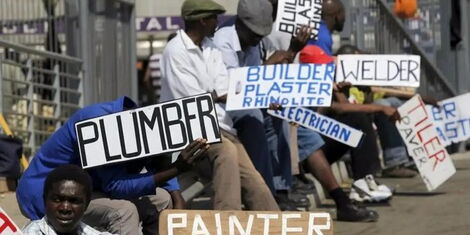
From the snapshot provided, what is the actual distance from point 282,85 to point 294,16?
1231 mm

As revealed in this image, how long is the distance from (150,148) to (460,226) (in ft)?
13.8

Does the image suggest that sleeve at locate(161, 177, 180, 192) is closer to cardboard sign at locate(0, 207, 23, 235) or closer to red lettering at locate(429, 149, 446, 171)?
cardboard sign at locate(0, 207, 23, 235)

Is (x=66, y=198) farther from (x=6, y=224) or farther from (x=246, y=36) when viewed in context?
(x=246, y=36)

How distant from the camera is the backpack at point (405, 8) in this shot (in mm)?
16578

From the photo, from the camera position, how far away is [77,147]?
7207mm

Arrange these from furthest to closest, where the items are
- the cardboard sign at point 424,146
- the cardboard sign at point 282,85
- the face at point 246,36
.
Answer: the cardboard sign at point 424,146
the face at point 246,36
the cardboard sign at point 282,85

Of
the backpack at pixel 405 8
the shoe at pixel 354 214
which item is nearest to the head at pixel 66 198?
the shoe at pixel 354 214

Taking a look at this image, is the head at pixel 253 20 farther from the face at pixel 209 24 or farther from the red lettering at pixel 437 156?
the red lettering at pixel 437 156

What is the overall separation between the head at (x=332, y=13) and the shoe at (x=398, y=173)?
2.67 m

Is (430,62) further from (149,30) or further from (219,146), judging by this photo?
(219,146)

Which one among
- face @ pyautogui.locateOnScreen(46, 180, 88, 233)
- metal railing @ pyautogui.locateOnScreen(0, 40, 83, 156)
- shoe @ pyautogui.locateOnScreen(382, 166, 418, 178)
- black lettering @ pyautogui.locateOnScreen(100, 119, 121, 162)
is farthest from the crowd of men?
metal railing @ pyautogui.locateOnScreen(0, 40, 83, 156)

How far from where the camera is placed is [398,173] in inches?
571

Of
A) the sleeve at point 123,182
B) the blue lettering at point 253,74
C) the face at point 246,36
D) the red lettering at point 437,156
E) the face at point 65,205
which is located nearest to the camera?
the face at point 65,205

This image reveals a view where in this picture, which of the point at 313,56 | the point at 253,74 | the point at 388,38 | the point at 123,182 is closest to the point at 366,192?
the point at 313,56
